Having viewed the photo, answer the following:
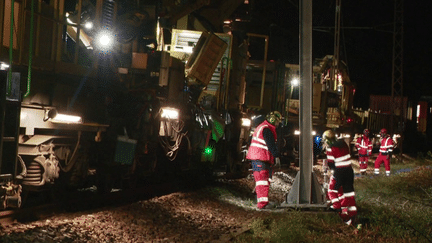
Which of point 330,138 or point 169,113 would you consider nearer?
point 330,138

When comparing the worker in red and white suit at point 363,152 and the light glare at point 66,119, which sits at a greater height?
the light glare at point 66,119

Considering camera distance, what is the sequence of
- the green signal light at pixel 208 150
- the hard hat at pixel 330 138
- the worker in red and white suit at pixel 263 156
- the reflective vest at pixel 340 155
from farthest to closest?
the green signal light at pixel 208 150
the worker in red and white suit at pixel 263 156
the hard hat at pixel 330 138
the reflective vest at pixel 340 155

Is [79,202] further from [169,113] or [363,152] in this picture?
[363,152]

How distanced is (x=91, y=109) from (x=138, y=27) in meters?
1.98

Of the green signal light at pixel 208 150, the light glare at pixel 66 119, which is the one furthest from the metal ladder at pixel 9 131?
the green signal light at pixel 208 150

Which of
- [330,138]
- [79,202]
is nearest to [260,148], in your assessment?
[330,138]

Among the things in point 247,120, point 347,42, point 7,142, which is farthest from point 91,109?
point 347,42

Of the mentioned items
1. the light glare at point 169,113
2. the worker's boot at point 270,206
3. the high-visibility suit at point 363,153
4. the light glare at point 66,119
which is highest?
the light glare at point 169,113

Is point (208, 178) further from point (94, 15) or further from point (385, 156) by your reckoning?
point (385, 156)

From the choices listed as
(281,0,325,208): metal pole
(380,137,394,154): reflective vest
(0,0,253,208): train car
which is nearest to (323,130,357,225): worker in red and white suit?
(281,0,325,208): metal pole

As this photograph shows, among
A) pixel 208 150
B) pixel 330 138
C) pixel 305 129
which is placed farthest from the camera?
pixel 208 150

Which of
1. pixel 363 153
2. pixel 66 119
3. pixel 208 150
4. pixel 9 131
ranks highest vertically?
pixel 66 119

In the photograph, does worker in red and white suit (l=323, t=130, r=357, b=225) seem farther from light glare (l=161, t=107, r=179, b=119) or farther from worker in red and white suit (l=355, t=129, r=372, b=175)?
worker in red and white suit (l=355, t=129, r=372, b=175)

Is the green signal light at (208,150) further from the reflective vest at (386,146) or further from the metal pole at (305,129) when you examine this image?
the reflective vest at (386,146)
